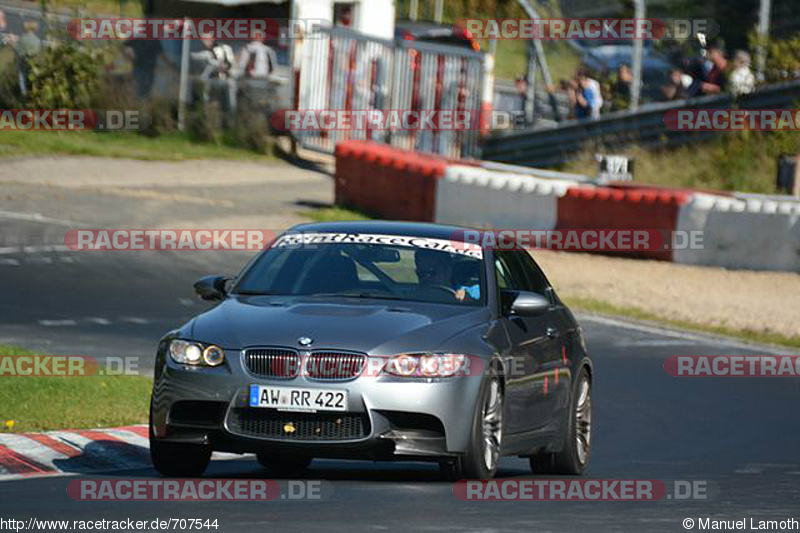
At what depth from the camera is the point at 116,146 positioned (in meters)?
30.6

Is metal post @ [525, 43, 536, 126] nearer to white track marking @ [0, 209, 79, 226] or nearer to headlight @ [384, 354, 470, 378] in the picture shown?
white track marking @ [0, 209, 79, 226]

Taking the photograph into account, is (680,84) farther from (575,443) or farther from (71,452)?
(71,452)

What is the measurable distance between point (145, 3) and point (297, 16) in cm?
338

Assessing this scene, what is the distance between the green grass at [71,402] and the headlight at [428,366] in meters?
3.22

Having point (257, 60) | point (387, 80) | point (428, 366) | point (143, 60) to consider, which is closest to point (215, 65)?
point (257, 60)

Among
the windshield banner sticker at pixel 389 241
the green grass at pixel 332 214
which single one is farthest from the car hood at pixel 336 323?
the green grass at pixel 332 214

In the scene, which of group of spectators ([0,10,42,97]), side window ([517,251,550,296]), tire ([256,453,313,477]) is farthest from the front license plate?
Result: group of spectators ([0,10,42,97])

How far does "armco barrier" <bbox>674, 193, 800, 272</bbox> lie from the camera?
22703 millimetres

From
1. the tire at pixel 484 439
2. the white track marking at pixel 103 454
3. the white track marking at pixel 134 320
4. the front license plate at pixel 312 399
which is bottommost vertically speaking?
the white track marking at pixel 134 320

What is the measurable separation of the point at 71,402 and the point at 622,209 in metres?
12.4

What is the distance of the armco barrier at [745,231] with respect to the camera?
894 inches

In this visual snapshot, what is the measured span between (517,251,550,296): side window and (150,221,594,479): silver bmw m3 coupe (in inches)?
19.9

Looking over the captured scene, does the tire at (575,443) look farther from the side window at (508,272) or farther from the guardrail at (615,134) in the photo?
the guardrail at (615,134)

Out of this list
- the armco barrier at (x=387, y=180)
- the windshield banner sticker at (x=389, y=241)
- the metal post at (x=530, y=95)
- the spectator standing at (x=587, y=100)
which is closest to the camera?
the windshield banner sticker at (x=389, y=241)
